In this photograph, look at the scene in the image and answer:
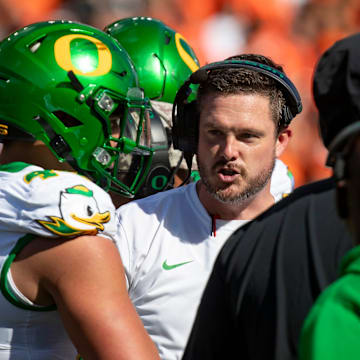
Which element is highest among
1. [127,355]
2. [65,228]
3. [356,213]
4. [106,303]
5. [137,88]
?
[137,88]

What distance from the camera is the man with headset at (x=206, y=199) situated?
108 inches

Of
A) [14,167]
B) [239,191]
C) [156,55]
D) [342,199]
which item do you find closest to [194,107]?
[239,191]

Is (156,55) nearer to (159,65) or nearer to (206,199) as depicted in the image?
(159,65)

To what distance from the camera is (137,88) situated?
9.55 feet

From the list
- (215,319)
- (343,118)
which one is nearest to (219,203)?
(215,319)

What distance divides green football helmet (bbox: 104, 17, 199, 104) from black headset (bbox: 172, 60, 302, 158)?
574mm

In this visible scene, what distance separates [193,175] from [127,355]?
1.76 m

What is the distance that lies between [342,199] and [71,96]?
160cm

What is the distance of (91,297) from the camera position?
207 centimetres

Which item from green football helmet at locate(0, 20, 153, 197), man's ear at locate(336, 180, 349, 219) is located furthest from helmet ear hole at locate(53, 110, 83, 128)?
man's ear at locate(336, 180, 349, 219)

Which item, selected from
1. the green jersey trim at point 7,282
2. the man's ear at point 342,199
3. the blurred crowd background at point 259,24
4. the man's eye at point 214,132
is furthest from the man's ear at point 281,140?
the blurred crowd background at point 259,24

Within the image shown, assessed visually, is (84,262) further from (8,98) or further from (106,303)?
(8,98)

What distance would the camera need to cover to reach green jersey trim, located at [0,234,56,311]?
213cm

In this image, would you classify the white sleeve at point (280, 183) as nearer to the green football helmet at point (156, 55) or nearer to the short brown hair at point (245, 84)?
the short brown hair at point (245, 84)
